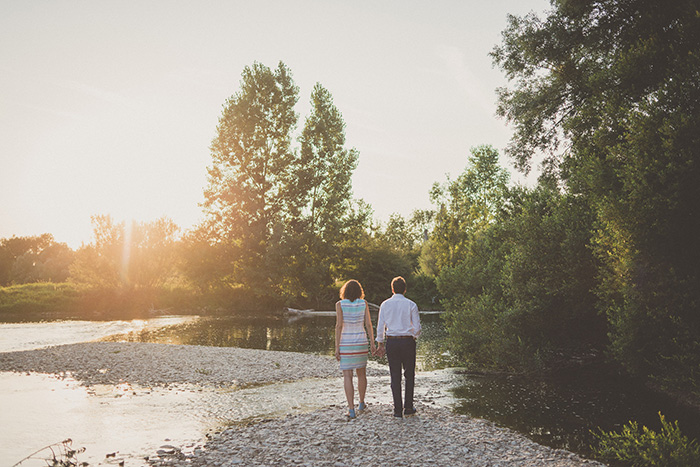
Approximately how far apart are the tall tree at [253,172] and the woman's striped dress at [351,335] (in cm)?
4100

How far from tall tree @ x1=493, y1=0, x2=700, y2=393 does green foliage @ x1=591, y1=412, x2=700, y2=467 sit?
3.70 m

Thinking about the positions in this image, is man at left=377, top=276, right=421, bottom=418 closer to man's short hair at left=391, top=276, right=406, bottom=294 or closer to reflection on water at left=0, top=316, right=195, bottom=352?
man's short hair at left=391, top=276, right=406, bottom=294

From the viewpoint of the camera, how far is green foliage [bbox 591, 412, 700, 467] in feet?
23.5

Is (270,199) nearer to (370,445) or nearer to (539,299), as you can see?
(539,299)

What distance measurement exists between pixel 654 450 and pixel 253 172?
155 ft

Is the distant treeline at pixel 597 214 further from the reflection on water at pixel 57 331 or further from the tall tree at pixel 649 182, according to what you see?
the reflection on water at pixel 57 331

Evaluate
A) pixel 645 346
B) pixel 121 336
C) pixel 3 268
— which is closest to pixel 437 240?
pixel 121 336

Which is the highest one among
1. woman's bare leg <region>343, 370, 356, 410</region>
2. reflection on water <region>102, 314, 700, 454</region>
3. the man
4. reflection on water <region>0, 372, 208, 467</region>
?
the man

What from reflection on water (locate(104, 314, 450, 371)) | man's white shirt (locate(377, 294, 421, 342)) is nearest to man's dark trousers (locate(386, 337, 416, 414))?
man's white shirt (locate(377, 294, 421, 342))

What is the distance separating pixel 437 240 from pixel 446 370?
39.2 meters

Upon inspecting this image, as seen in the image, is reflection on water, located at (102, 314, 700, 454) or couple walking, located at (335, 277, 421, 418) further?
reflection on water, located at (102, 314, 700, 454)

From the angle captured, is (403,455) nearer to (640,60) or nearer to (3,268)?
(640,60)

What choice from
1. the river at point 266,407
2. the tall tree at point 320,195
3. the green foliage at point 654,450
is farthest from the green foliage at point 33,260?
the green foliage at point 654,450

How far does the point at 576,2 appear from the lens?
16.4 m
